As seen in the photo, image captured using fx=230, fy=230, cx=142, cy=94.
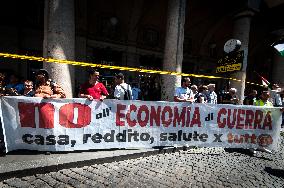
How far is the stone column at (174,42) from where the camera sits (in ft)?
37.2

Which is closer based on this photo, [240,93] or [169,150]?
[169,150]

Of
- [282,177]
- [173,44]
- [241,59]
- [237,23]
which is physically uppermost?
[237,23]

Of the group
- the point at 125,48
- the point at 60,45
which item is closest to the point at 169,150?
the point at 60,45

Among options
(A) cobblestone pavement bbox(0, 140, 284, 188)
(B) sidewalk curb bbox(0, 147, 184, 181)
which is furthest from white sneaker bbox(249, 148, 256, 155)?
(B) sidewalk curb bbox(0, 147, 184, 181)

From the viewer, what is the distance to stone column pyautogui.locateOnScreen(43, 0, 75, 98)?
8.64 m

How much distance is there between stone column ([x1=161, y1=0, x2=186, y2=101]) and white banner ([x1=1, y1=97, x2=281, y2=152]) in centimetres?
531

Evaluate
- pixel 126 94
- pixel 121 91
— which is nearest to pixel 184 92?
pixel 126 94

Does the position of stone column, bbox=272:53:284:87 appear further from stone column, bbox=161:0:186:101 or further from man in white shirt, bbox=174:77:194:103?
man in white shirt, bbox=174:77:194:103

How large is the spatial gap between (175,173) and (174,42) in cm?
813

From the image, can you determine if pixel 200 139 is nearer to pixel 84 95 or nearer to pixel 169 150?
pixel 169 150

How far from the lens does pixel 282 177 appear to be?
4938 mm

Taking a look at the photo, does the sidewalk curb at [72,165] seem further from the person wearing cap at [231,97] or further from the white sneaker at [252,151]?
the person wearing cap at [231,97]

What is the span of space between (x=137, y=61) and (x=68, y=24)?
7927 mm

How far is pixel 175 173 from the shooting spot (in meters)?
4.54
